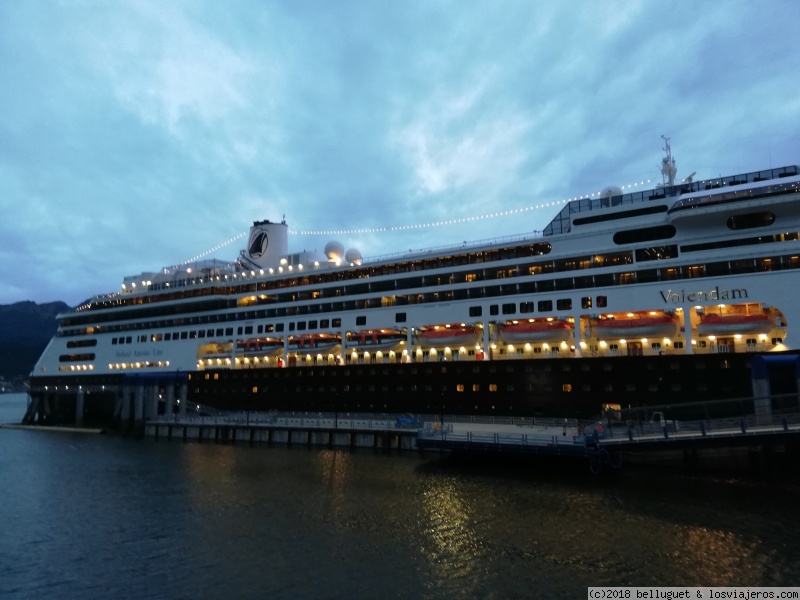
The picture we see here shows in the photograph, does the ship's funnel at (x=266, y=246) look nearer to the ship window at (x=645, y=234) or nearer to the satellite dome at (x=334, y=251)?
the satellite dome at (x=334, y=251)

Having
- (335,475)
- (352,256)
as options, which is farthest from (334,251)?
(335,475)

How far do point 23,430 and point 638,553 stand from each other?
65.1 meters

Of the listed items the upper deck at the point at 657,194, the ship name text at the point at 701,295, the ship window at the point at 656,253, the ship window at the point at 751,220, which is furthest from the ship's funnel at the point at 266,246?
the ship window at the point at 751,220

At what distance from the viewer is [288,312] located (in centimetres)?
5297

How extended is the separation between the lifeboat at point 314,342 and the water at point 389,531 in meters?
16.4

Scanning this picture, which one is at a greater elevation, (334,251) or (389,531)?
(334,251)

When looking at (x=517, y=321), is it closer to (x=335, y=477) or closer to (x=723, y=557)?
(x=335, y=477)

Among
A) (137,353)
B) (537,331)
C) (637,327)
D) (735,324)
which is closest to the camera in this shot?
(735,324)

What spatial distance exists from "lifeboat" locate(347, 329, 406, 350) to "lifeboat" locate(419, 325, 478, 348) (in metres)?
2.41

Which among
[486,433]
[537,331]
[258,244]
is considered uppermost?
[258,244]

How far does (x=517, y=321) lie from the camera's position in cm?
4141

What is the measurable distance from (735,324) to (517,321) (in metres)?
13.8

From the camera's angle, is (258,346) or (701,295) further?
(258,346)

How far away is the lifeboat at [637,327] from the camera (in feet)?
118
